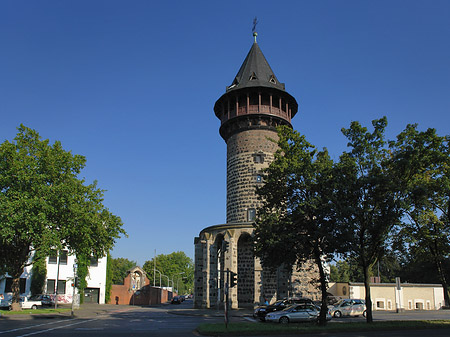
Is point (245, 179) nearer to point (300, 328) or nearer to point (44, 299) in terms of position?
point (300, 328)

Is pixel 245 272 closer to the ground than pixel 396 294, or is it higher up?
higher up

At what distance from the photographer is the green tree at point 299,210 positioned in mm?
21750

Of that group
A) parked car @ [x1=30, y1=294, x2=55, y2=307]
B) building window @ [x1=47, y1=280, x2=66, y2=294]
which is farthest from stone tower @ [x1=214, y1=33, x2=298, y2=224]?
building window @ [x1=47, y1=280, x2=66, y2=294]

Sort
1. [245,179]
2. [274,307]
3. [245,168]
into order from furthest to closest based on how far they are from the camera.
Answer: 1. [245,168]
2. [245,179]
3. [274,307]

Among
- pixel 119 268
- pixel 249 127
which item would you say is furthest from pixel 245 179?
pixel 119 268

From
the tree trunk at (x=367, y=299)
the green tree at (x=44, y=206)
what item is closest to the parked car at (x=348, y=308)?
the tree trunk at (x=367, y=299)

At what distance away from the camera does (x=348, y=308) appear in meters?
31.6

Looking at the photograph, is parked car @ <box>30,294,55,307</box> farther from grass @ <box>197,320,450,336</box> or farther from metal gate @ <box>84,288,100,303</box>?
grass @ <box>197,320,450,336</box>

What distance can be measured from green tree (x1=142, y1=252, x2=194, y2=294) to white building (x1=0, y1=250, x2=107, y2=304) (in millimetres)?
65447

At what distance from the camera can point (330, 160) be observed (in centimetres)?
2298

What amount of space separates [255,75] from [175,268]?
307 feet

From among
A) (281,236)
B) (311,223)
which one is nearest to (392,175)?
(311,223)

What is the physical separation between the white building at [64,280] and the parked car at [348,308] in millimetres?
25401

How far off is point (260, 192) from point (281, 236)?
3224 millimetres
